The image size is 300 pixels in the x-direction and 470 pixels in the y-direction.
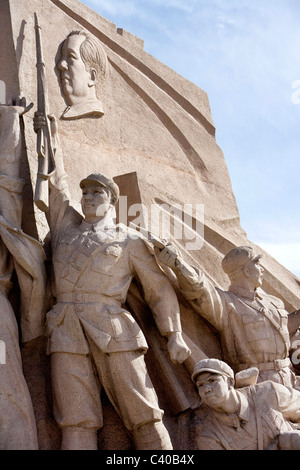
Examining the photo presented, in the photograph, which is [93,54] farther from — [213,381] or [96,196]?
[213,381]

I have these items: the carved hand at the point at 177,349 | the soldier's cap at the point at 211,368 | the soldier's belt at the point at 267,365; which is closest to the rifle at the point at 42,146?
the carved hand at the point at 177,349

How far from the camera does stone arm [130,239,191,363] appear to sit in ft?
16.7

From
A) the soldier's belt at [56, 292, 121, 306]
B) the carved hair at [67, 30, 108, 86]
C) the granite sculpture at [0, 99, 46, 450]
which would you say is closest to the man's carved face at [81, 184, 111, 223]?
the granite sculpture at [0, 99, 46, 450]

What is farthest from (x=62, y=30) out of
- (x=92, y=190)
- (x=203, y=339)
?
(x=203, y=339)

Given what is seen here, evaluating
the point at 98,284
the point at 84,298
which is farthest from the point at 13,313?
the point at 98,284

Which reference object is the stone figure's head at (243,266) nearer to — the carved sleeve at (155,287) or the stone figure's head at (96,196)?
the carved sleeve at (155,287)

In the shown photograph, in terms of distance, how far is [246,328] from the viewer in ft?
18.0

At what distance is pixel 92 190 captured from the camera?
17.5 ft

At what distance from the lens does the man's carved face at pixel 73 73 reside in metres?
6.26

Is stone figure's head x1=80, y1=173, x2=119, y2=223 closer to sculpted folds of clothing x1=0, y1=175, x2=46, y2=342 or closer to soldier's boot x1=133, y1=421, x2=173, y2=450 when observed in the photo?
sculpted folds of clothing x1=0, y1=175, x2=46, y2=342

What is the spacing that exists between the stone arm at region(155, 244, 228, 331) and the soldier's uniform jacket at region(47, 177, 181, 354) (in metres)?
0.12
